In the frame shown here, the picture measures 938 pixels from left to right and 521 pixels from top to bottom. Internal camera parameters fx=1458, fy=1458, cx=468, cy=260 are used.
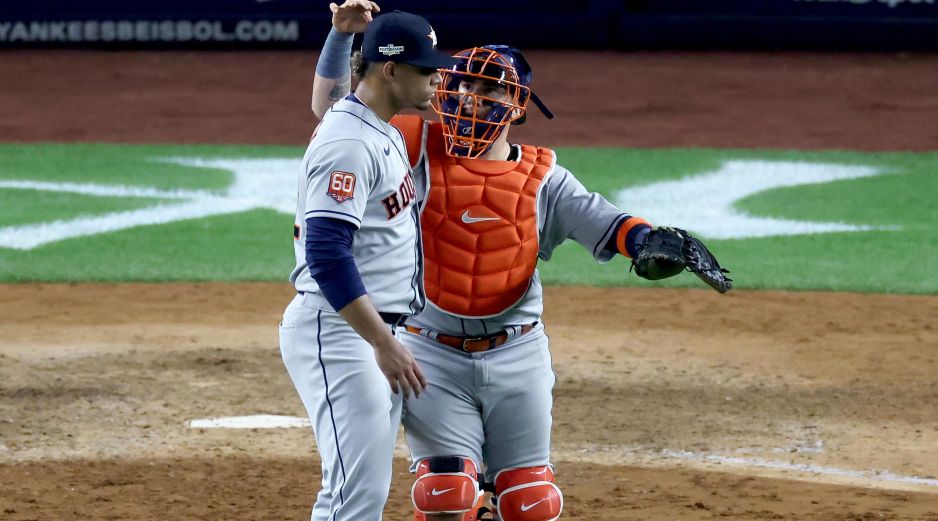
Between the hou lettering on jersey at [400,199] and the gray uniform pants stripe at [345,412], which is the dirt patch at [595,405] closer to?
the gray uniform pants stripe at [345,412]

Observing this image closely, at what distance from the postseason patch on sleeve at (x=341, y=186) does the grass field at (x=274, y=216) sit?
253 inches

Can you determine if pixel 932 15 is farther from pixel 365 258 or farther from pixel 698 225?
pixel 365 258

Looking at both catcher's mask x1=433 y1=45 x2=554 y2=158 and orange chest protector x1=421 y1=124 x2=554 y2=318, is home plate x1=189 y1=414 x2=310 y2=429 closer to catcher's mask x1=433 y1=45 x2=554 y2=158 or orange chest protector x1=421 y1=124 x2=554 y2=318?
orange chest protector x1=421 y1=124 x2=554 y2=318

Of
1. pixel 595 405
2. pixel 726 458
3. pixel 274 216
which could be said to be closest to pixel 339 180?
pixel 726 458

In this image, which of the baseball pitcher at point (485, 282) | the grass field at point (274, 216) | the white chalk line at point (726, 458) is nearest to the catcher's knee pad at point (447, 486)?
the baseball pitcher at point (485, 282)

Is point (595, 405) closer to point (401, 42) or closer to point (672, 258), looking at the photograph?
point (672, 258)

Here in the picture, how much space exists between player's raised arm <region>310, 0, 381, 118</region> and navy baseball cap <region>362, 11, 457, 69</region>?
0.49 meters

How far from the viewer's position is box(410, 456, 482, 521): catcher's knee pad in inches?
180

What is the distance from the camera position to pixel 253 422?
6.95 m

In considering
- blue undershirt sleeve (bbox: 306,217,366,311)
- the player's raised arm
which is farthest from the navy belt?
the player's raised arm

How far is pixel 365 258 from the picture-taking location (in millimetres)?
4152

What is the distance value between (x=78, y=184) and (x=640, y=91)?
278 inches

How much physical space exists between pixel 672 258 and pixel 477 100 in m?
0.80

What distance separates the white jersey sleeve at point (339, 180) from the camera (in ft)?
13.0
